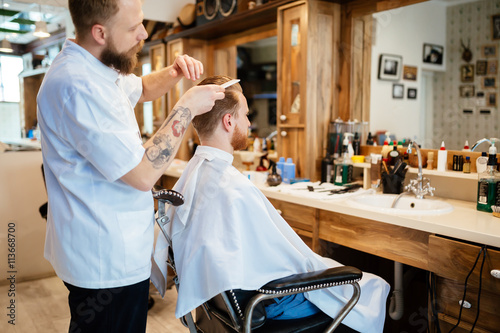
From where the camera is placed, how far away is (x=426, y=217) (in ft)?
Answer: 6.42

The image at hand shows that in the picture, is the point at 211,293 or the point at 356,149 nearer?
the point at 211,293

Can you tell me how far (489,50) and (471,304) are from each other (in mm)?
1319

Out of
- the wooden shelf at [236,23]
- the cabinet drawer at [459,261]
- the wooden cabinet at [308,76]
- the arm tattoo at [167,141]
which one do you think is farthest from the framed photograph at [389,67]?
the arm tattoo at [167,141]

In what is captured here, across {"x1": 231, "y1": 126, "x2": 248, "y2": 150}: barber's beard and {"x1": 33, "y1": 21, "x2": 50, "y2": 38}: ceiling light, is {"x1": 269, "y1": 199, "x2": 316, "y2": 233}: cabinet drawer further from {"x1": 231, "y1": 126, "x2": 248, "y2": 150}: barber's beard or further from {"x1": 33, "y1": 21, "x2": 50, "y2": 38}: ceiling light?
{"x1": 33, "y1": 21, "x2": 50, "y2": 38}: ceiling light

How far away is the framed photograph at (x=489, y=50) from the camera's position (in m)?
2.28

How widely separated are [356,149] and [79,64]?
209 cm

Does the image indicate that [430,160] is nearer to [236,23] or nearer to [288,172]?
[288,172]

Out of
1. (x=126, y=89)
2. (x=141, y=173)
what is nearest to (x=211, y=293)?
(x=141, y=173)

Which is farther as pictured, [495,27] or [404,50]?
[404,50]

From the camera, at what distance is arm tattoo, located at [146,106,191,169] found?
124cm

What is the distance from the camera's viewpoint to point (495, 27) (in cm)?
226

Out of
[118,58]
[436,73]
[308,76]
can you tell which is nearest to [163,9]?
[308,76]

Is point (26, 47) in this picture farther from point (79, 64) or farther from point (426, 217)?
point (426, 217)

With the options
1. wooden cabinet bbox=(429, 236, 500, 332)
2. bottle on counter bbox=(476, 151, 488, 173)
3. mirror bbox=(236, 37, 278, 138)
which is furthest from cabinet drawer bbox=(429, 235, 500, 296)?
mirror bbox=(236, 37, 278, 138)
